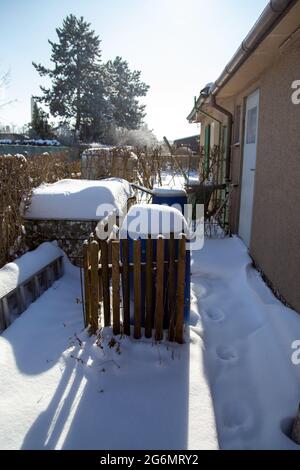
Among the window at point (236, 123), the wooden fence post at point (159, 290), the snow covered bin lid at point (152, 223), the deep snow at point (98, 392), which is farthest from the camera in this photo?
the window at point (236, 123)

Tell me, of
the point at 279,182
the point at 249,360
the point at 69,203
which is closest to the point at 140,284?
the point at 249,360

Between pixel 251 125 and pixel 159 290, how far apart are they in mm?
4012

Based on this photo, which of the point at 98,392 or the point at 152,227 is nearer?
the point at 98,392

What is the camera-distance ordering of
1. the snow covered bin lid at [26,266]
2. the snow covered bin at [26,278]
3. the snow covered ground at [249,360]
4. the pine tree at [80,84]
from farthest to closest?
the pine tree at [80,84], the snow covered bin lid at [26,266], the snow covered bin at [26,278], the snow covered ground at [249,360]

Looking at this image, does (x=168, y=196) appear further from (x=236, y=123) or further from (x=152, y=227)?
(x=236, y=123)

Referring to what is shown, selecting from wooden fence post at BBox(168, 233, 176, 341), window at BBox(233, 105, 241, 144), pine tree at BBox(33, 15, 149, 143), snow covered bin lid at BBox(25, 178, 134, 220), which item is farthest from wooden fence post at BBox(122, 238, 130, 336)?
pine tree at BBox(33, 15, 149, 143)

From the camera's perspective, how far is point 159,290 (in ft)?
9.14

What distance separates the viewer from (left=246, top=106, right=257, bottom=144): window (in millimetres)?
5484

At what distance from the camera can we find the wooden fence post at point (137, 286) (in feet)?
9.03

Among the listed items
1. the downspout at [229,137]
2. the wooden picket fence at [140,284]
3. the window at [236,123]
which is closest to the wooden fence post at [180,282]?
the wooden picket fence at [140,284]

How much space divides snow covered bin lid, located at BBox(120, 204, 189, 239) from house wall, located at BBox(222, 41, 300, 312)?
48.0 inches

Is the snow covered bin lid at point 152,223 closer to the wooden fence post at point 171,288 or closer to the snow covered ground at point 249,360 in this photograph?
the wooden fence post at point 171,288

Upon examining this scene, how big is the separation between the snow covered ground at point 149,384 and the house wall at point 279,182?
47 centimetres

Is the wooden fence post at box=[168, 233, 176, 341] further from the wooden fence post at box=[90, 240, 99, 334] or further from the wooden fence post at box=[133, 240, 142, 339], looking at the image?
the wooden fence post at box=[90, 240, 99, 334]
